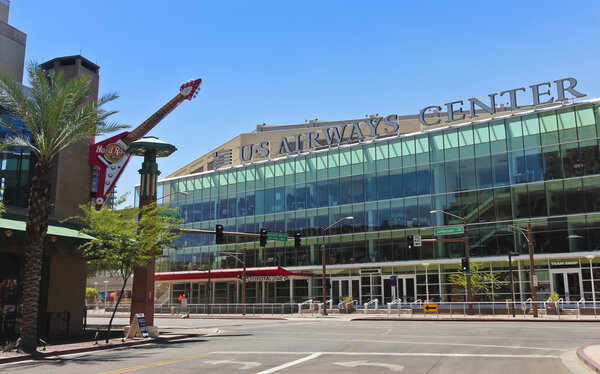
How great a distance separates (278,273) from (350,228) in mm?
9322

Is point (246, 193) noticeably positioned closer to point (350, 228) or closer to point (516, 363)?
point (350, 228)

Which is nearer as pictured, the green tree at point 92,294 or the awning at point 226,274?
the awning at point 226,274

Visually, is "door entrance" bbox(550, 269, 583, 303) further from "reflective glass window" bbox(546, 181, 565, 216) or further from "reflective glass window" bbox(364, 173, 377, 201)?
"reflective glass window" bbox(364, 173, 377, 201)

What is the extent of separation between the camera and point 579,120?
47.5 metres

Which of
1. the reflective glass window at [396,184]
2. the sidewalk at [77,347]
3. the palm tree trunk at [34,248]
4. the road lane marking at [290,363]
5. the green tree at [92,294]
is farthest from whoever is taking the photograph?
the green tree at [92,294]

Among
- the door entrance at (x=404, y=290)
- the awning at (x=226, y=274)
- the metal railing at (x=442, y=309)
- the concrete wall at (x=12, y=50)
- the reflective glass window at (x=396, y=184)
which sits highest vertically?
the concrete wall at (x=12, y=50)

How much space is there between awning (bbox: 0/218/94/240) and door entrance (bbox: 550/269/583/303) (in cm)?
3984

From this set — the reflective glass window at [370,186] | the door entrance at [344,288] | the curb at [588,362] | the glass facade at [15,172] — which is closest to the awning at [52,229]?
the glass facade at [15,172]

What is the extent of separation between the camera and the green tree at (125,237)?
81.5 ft

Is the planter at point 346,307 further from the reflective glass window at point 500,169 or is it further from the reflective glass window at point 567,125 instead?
the reflective glass window at point 567,125

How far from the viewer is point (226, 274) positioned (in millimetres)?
62250

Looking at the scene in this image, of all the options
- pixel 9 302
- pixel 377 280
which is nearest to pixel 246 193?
pixel 377 280

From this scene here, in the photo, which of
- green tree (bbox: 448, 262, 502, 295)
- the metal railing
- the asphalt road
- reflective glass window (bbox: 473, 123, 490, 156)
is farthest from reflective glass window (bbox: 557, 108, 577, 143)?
the asphalt road

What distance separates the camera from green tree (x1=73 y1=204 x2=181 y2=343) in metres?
24.8
